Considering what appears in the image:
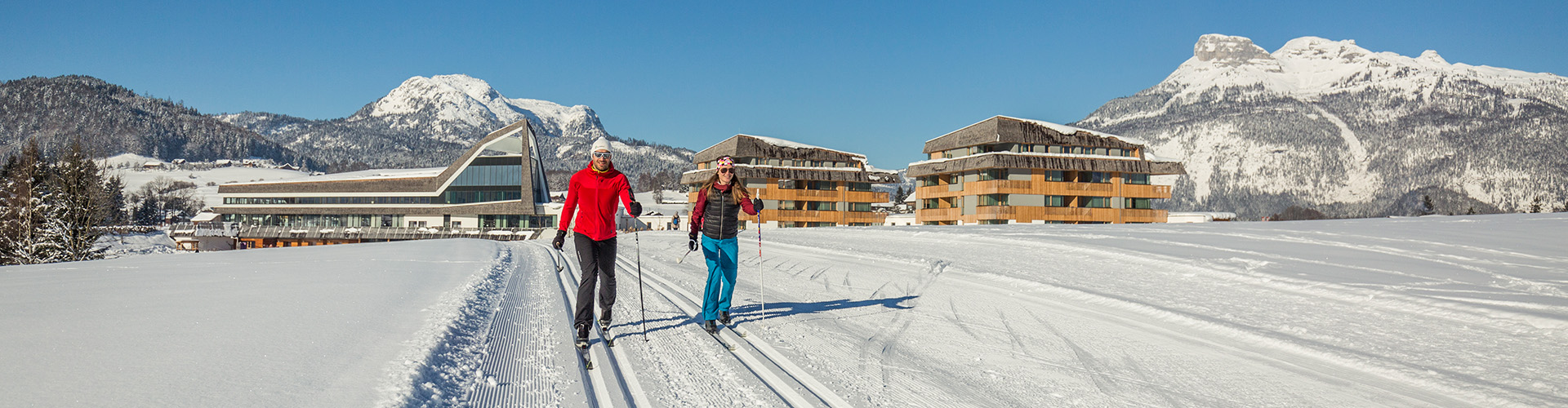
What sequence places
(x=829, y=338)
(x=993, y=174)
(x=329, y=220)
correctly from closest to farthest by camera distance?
(x=829, y=338) → (x=993, y=174) → (x=329, y=220)

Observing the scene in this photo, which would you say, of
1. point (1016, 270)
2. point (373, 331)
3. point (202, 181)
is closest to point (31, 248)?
point (373, 331)

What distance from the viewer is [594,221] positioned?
6.46 metres

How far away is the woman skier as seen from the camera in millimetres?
7336

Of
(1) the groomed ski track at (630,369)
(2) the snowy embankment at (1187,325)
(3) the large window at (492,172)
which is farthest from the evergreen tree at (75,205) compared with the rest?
(3) the large window at (492,172)

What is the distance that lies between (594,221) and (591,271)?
1.45 feet

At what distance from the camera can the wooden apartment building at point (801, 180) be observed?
213ft

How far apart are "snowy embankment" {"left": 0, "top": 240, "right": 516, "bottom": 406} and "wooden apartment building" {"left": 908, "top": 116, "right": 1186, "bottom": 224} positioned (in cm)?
4777

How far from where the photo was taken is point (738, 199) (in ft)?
24.5

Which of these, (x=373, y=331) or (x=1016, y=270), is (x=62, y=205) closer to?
(x=373, y=331)

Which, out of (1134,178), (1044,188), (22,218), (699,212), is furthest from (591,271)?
(1134,178)

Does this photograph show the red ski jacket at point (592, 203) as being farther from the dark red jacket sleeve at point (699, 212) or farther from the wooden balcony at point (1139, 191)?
the wooden balcony at point (1139, 191)

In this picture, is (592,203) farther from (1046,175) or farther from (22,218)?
(1046,175)

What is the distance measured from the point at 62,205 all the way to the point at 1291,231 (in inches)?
1771

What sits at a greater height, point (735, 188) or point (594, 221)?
point (735, 188)
